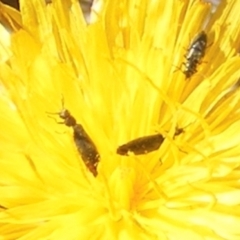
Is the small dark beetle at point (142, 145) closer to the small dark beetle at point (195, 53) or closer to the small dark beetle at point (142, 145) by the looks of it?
the small dark beetle at point (142, 145)

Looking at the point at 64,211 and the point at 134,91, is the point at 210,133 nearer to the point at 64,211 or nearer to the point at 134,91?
the point at 134,91

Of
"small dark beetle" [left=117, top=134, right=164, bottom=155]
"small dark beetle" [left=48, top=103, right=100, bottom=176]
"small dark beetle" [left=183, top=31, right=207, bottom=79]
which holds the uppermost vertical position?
"small dark beetle" [left=183, top=31, right=207, bottom=79]

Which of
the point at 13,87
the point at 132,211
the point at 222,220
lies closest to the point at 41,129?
the point at 13,87

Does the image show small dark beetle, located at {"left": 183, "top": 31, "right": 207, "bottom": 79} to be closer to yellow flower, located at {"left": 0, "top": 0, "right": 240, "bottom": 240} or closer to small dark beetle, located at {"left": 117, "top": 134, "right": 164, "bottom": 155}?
yellow flower, located at {"left": 0, "top": 0, "right": 240, "bottom": 240}

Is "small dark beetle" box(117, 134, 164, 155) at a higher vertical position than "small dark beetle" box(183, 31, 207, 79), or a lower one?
lower

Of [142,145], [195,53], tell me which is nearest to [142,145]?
[142,145]

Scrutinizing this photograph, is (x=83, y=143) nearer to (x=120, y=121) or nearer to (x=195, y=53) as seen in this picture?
(x=120, y=121)

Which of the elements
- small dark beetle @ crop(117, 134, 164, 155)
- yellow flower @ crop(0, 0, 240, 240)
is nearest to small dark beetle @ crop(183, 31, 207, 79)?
yellow flower @ crop(0, 0, 240, 240)

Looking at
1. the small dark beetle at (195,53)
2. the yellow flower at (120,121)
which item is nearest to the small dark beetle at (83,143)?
the yellow flower at (120,121)
